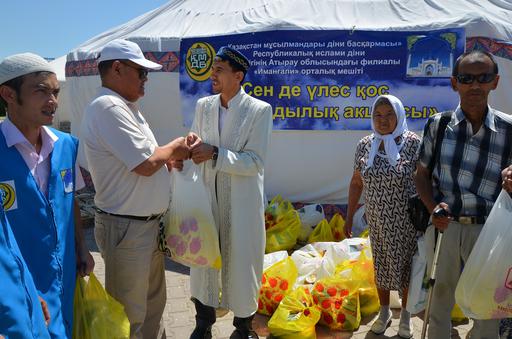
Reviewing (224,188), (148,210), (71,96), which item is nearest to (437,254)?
(224,188)

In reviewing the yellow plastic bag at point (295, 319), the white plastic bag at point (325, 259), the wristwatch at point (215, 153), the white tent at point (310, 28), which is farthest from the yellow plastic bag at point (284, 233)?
the wristwatch at point (215, 153)

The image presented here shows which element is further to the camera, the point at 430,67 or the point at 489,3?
the point at 489,3

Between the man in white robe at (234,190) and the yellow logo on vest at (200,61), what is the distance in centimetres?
334

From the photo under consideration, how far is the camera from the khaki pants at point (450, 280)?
7.94ft

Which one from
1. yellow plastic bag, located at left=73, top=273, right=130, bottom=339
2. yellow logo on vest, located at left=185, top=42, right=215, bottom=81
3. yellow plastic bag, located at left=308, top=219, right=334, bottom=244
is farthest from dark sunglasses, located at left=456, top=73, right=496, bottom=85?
yellow logo on vest, located at left=185, top=42, right=215, bottom=81

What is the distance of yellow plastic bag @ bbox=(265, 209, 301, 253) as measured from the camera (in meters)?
4.91

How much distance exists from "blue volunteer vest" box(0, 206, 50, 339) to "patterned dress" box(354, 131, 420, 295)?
7.65 ft

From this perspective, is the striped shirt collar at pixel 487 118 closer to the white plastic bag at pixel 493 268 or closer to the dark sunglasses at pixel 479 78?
the dark sunglasses at pixel 479 78

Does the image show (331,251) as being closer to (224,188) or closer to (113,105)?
(224,188)

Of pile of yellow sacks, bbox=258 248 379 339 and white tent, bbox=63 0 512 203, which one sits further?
white tent, bbox=63 0 512 203

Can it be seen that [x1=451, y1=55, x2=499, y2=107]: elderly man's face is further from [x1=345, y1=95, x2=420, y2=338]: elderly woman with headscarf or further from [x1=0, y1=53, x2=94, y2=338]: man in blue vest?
[x1=0, y1=53, x2=94, y2=338]: man in blue vest

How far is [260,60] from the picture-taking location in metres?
6.16

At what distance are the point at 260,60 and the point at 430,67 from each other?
88.6 inches

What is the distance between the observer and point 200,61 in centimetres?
638
